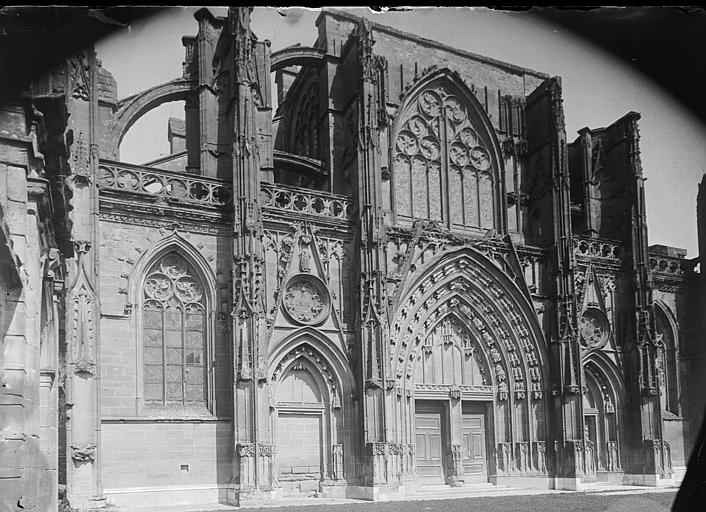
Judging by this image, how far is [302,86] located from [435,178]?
533cm

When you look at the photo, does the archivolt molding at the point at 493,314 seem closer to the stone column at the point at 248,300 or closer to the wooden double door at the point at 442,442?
the wooden double door at the point at 442,442

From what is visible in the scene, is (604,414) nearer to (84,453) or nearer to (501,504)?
(501,504)

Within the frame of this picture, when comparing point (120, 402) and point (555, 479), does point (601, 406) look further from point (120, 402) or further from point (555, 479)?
point (120, 402)

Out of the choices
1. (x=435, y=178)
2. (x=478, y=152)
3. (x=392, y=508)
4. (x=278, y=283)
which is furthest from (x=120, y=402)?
(x=478, y=152)

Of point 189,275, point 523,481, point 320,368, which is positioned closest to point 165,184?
point 189,275

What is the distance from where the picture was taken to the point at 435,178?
2373 centimetres

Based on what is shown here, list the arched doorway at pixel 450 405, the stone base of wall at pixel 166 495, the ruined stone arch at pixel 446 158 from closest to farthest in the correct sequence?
the stone base of wall at pixel 166 495
the arched doorway at pixel 450 405
the ruined stone arch at pixel 446 158

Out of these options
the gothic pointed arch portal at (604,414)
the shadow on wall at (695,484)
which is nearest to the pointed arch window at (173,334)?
the gothic pointed arch portal at (604,414)

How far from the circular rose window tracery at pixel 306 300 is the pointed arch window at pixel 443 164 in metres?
3.94

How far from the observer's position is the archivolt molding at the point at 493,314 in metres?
22.4

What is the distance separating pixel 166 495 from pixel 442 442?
7854 millimetres

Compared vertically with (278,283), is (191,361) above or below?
below

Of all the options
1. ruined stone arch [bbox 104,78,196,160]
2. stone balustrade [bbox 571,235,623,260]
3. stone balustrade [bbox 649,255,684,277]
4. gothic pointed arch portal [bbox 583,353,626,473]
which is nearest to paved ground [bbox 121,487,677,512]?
gothic pointed arch portal [bbox 583,353,626,473]

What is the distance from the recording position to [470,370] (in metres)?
22.8
